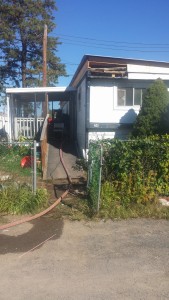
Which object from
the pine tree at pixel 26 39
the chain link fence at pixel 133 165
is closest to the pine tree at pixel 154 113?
the chain link fence at pixel 133 165

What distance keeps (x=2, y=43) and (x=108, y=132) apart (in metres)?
21.8

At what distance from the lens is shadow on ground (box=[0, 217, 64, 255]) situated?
15.4ft

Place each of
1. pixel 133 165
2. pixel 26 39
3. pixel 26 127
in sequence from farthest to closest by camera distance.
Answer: pixel 26 39 < pixel 26 127 < pixel 133 165

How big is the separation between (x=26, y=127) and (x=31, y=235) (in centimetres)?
1105

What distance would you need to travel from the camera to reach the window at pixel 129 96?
40.6 ft

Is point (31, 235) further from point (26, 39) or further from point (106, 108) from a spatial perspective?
point (26, 39)

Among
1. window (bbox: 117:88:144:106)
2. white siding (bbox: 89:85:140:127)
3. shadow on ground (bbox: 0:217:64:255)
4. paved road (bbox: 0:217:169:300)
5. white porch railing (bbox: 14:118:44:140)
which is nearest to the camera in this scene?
paved road (bbox: 0:217:169:300)

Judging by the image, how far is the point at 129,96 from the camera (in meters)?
12.4

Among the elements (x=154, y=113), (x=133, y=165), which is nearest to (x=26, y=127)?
(x=154, y=113)

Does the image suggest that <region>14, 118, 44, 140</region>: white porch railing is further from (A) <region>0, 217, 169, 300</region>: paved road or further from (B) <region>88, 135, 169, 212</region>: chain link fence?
(A) <region>0, 217, 169, 300</region>: paved road

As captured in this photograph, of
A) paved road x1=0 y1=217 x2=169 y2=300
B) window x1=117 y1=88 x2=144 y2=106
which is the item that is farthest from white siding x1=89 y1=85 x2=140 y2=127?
paved road x1=0 y1=217 x2=169 y2=300

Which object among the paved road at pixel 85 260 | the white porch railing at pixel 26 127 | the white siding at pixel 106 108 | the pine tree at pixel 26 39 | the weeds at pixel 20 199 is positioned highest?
the pine tree at pixel 26 39

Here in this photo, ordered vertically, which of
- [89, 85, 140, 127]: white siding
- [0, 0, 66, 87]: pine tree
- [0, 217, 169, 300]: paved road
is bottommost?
[0, 217, 169, 300]: paved road

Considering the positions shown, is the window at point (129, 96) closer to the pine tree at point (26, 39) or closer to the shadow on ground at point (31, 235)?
the shadow on ground at point (31, 235)
